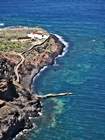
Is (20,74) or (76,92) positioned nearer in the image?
(76,92)

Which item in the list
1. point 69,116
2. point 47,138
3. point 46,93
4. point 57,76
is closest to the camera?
point 47,138

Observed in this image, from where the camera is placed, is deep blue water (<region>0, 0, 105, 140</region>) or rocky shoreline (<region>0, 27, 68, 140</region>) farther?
deep blue water (<region>0, 0, 105, 140</region>)

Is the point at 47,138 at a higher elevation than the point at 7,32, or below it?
below

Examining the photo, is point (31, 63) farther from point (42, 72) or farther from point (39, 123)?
point (39, 123)

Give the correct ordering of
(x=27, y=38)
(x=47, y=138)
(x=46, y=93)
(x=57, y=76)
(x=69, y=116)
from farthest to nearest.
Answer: (x=27, y=38) < (x=57, y=76) < (x=46, y=93) < (x=69, y=116) < (x=47, y=138)

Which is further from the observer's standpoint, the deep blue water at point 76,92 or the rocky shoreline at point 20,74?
the deep blue water at point 76,92

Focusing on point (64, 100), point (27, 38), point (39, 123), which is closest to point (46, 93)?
Result: point (64, 100)

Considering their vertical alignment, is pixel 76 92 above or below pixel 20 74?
below

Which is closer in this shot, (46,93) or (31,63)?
(46,93)
